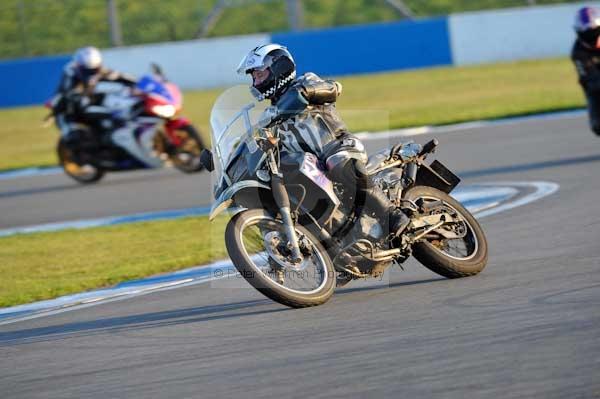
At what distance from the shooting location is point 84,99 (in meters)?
16.3

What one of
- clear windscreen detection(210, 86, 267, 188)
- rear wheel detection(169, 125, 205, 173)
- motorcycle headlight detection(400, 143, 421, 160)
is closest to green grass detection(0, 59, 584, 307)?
motorcycle headlight detection(400, 143, 421, 160)

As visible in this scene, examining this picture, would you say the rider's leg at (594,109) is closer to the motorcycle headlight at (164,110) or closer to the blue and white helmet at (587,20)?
the blue and white helmet at (587,20)

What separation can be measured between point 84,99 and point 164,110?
135 centimetres

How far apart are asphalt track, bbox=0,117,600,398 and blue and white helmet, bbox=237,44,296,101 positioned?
4.30 feet

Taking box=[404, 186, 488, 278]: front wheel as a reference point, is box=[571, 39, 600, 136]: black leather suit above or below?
below

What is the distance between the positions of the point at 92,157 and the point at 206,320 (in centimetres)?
984

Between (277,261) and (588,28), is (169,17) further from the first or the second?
(277,261)

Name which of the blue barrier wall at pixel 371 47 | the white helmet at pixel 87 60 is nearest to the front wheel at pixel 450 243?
the white helmet at pixel 87 60

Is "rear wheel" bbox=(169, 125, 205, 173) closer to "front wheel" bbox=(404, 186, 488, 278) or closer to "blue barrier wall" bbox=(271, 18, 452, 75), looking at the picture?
"front wheel" bbox=(404, 186, 488, 278)

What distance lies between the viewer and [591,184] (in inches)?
434

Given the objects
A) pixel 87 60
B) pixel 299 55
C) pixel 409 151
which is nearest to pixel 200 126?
pixel 299 55

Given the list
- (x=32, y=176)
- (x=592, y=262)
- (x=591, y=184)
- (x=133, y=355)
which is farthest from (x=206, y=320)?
(x=32, y=176)

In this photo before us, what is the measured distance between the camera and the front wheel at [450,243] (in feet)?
23.6

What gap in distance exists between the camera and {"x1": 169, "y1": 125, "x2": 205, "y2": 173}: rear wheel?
51.6ft
